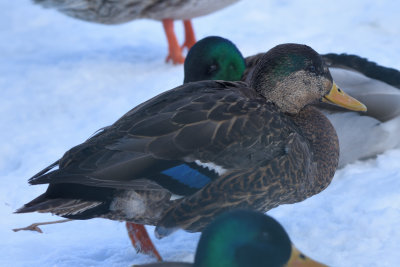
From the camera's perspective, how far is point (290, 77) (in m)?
3.26

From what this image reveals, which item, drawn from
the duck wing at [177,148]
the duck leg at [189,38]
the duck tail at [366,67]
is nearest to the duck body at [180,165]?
the duck wing at [177,148]

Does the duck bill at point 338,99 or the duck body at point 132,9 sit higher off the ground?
the duck body at point 132,9

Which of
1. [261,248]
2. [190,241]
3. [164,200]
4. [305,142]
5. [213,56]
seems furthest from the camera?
[213,56]

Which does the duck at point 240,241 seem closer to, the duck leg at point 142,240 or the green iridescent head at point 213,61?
the duck leg at point 142,240

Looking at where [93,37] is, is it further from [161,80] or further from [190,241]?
[190,241]

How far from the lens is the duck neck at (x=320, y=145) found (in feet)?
10.7

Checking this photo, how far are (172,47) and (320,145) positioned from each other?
3.43 m

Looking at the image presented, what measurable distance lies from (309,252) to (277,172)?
1.74ft

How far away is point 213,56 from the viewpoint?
4.48m

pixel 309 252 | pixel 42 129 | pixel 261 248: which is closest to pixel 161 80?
pixel 42 129

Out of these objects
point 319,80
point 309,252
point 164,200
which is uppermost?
point 319,80

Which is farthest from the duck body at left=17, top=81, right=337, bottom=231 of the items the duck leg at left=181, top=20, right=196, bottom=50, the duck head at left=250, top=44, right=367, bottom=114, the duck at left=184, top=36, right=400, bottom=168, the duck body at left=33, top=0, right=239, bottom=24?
the duck leg at left=181, top=20, right=196, bottom=50

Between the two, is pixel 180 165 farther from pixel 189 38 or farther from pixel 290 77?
pixel 189 38

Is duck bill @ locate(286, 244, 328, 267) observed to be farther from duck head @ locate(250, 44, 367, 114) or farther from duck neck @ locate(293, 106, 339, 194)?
duck head @ locate(250, 44, 367, 114)
